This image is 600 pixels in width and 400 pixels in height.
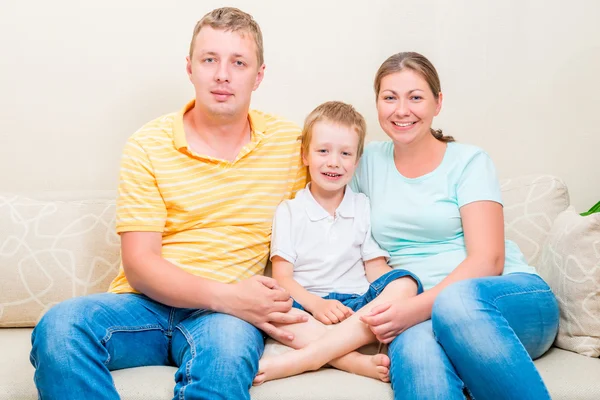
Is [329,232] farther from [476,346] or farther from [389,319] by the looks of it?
[476,346]

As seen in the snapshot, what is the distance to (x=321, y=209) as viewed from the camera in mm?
1951

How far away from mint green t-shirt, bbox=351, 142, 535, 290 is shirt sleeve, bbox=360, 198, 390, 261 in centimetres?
1

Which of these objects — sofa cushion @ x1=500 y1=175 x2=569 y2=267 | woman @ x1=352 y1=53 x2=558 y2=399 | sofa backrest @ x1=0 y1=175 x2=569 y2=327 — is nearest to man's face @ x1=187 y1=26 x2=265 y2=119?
woman @ x1=352 y1=53 x2=558 y2=399

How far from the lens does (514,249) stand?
1.96 meters

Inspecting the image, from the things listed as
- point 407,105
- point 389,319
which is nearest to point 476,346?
point 389,319

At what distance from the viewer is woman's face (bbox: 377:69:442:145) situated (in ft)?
6.19

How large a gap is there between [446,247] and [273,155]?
0.54 meters

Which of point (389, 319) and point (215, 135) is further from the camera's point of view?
point (215, 135)

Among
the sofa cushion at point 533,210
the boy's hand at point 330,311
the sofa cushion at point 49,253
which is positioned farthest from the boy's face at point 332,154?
the sofa cushion at point 49,253

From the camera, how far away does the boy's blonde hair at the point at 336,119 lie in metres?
1.93

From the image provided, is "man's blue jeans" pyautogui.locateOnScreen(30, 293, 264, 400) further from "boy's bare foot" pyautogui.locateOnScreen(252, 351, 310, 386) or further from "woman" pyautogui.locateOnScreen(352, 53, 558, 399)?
"woman" pyautogui.locateOnScreen(352, 53, 558, 399)

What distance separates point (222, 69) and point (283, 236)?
47 centimetres

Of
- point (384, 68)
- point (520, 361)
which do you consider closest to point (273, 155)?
point (384, 68)

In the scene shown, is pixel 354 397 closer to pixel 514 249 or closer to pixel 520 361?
pixel 520 361
